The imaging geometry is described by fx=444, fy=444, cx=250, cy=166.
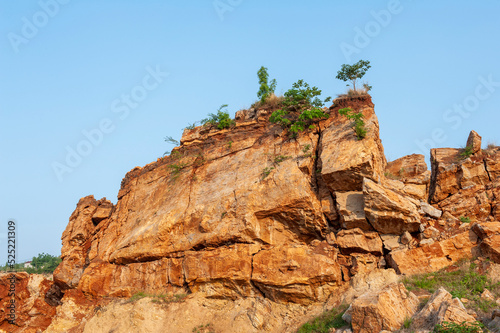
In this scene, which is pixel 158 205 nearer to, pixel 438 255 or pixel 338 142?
pixel 338 142

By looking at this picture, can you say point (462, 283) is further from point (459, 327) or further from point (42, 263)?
point (42, 263)

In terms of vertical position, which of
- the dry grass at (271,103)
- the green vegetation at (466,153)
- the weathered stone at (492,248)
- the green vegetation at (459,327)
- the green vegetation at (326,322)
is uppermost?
the dry grass at (271,103)

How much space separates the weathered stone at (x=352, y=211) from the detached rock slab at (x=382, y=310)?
12.0 ft

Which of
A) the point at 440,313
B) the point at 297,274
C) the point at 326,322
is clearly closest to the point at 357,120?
the point at 297,274

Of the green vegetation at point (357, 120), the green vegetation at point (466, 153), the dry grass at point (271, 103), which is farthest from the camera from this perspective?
the dry grass at point (271, 103)

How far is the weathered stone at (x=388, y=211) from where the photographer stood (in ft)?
49.4

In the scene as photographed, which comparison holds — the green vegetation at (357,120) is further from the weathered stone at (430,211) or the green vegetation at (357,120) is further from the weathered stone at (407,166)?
the weathered stone at (430,211)

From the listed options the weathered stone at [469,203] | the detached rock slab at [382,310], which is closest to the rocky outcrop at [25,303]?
the detached rock slab at [382,310]

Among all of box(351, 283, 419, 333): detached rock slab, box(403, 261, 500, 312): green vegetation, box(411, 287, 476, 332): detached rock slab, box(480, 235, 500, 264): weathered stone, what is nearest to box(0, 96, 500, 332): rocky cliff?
box(480, 235, 500, 264): weathered stone

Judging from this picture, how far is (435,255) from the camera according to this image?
14547mm

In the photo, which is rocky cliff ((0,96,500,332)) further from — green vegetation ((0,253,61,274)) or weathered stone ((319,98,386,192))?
green vegetation ((0,253,61,274))

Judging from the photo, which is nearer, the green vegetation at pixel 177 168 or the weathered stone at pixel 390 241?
the weathered stone at pixel 390 241

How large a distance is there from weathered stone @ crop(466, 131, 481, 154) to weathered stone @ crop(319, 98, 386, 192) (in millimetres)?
3571

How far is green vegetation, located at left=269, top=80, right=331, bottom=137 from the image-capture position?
1839 centimetres
